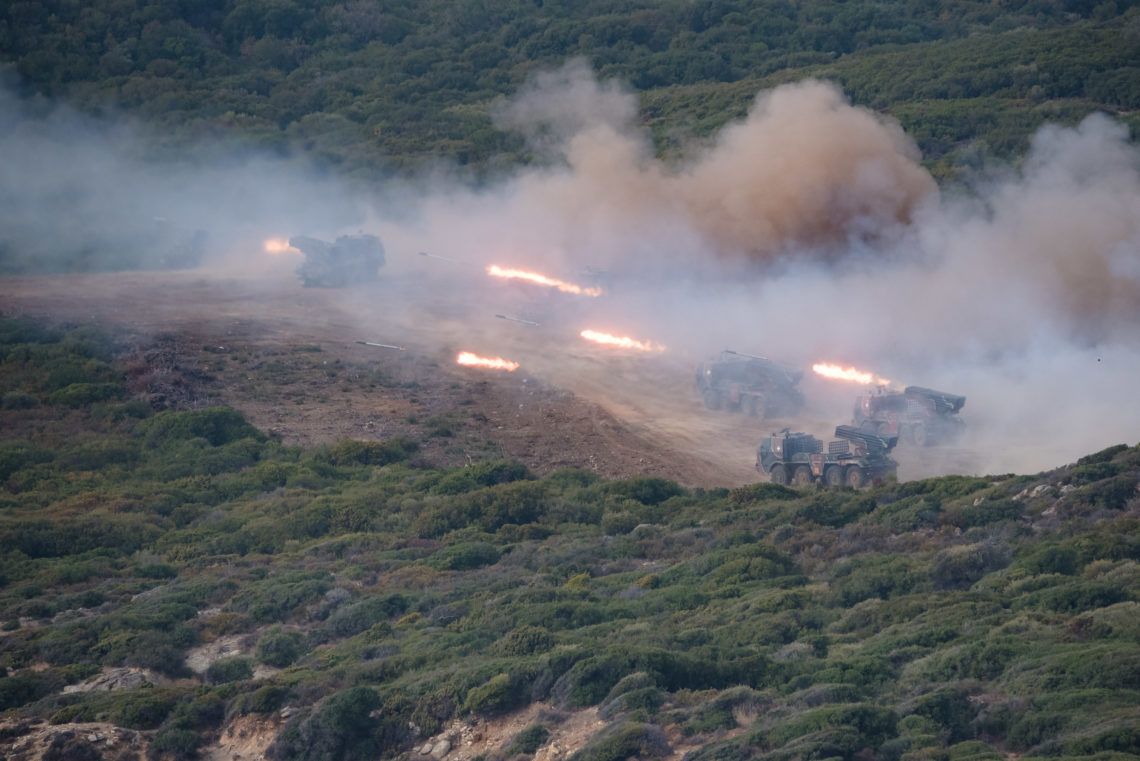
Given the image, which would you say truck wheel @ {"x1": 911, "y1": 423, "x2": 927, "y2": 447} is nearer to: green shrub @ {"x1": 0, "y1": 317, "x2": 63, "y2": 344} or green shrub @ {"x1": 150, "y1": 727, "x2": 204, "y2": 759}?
green shrub @ {"x1": 150, "y1": 727, "x2": 204, "y2": 759}

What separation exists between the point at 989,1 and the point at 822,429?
74099mm

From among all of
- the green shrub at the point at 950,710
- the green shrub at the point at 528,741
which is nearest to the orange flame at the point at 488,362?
the green shrub at the point at 528,741

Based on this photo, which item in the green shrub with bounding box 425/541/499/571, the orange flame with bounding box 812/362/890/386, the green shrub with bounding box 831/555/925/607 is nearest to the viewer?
the green shrub with bounding box 831/555/925/607

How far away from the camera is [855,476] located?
1495 inches

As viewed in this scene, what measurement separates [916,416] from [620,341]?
15521 mm

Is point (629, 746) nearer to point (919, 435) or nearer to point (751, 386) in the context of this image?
point (919, 435)

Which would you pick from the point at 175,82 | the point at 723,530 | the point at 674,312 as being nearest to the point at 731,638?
the point at 723,530

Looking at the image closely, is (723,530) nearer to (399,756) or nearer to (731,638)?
(731,638)

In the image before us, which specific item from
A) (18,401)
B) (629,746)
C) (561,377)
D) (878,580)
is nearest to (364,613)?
(878,580)

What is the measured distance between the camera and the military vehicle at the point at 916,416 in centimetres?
4156

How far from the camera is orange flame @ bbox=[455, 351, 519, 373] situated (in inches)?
2020

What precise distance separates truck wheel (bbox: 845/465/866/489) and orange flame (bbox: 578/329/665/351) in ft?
52.3

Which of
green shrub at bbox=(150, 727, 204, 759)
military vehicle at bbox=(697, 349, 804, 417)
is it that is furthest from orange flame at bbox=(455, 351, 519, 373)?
green shrub at bbox=(150, 727, 204, 759)

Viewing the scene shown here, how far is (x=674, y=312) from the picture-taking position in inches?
2253
